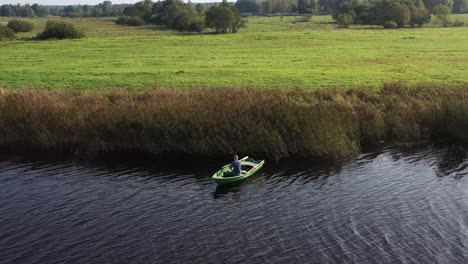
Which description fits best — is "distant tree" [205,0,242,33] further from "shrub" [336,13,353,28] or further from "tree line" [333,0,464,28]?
"tree line" [333,0,464,28]

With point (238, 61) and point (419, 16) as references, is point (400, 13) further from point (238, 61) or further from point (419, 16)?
point (238, 61)

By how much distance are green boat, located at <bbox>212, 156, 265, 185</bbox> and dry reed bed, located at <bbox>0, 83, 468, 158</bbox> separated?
2321mm

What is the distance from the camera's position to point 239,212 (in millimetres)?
23234

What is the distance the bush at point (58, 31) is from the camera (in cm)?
10031

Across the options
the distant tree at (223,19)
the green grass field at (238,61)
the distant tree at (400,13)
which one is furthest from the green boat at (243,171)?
the distant tree at (400,13)

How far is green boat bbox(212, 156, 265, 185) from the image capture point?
85.9 feet

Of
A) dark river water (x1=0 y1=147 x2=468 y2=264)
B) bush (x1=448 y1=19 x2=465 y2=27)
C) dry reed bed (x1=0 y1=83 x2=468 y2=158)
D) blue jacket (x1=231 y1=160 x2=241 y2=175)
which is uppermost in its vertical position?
bush (x1=448 y1=19 x2=465 y2=27)

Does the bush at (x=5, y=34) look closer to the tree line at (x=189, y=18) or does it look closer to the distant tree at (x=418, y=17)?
the tree line at (x=189, y=18)

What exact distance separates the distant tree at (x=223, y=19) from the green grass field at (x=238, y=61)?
14.2 metres

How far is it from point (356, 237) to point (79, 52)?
66.1 meters

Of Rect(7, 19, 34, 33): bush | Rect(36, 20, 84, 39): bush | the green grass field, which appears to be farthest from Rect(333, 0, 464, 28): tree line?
Rect(7, 19, 34, 33): bush

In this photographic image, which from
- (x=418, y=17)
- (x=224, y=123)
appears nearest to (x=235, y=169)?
(x=224, y=123)

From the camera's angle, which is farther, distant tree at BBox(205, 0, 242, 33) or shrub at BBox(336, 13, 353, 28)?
shrub at BBox(336, 13, 353, 28)

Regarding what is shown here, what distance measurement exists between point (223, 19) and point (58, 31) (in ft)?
117
